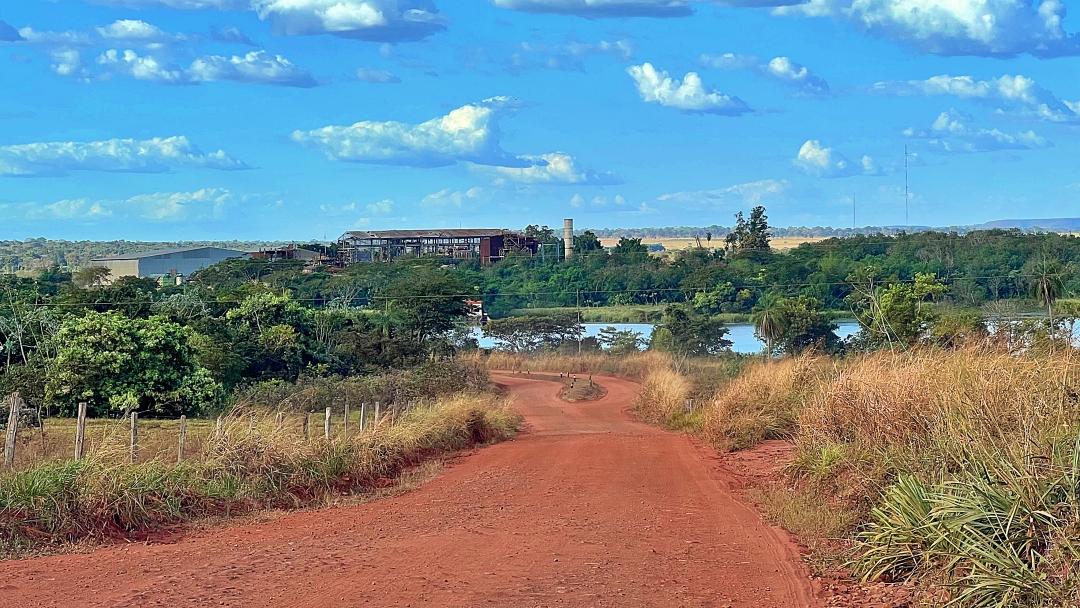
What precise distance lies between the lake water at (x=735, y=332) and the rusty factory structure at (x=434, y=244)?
880 inches

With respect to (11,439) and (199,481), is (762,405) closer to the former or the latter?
(199,481)

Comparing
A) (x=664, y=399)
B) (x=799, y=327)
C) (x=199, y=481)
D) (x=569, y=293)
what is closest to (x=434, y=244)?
(x=569, y=293)

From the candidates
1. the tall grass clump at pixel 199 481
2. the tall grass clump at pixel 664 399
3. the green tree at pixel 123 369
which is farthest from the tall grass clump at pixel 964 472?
the green tree at pixel 123 369

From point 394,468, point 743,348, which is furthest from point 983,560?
point 743,348

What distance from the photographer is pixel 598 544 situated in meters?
10.3

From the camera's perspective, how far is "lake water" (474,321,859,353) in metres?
60.0

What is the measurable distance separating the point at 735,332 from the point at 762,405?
41.5 meters

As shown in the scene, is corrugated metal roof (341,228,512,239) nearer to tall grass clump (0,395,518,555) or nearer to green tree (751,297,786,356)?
green tree (751,297,786,356)

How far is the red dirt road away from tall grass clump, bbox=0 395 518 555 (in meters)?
0.67

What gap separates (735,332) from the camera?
6316 centimetres

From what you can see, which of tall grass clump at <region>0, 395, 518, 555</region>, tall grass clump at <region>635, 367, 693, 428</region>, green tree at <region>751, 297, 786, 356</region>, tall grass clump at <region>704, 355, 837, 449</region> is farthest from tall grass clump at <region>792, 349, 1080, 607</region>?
green tree at <region>751, 297, 786, 356</region>

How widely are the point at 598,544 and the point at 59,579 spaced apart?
4.71 meters

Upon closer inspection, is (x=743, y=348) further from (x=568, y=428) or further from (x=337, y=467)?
(x=337, y=467)

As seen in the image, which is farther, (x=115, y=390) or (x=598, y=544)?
(x=115, y=390)
